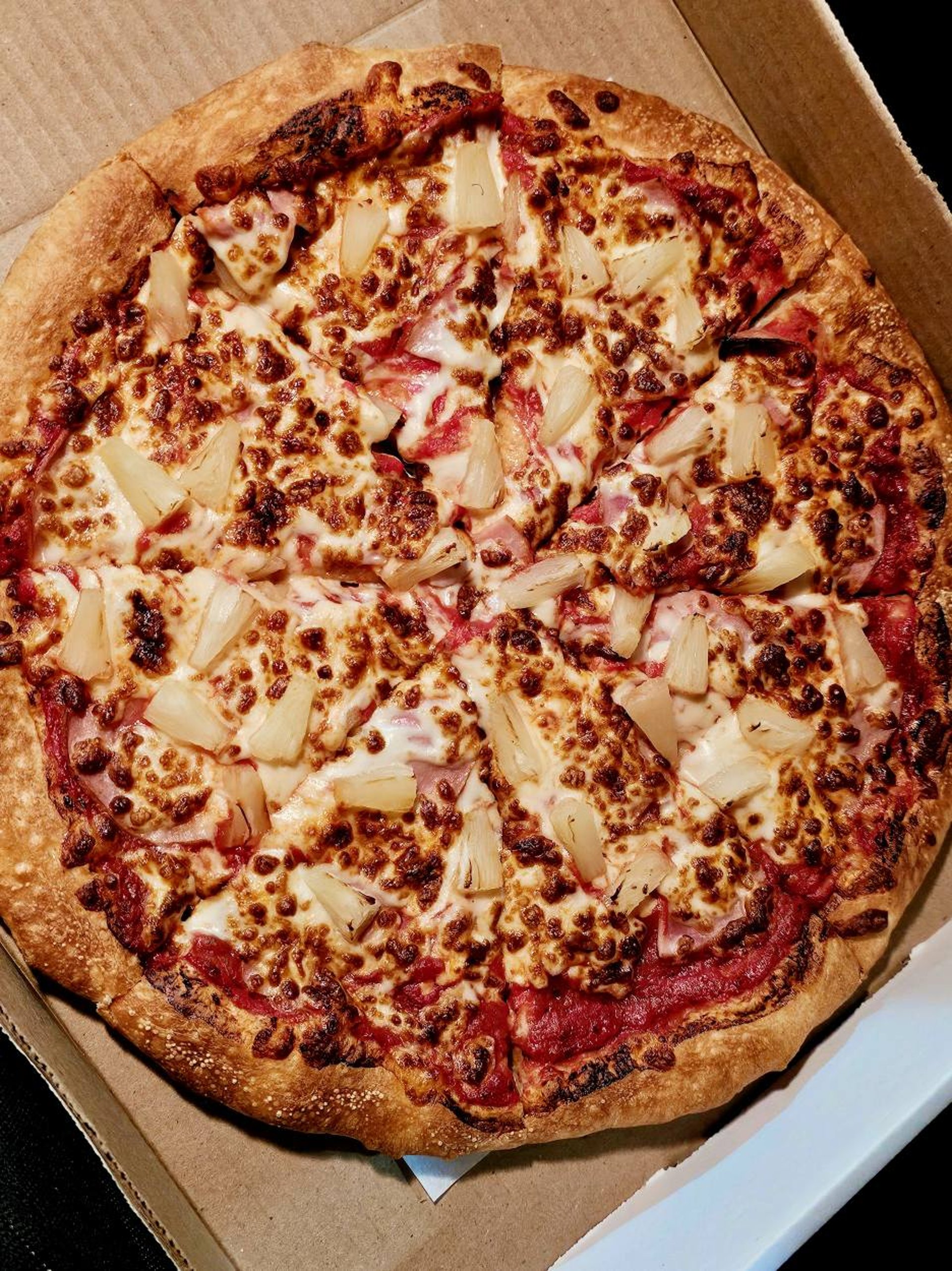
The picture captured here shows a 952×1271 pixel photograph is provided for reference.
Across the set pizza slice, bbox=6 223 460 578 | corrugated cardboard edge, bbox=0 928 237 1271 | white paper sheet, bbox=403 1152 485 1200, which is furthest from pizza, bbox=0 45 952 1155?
white paper sheet, bbox=403 1152 485 1200

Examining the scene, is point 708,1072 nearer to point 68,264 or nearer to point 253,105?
point 68,264

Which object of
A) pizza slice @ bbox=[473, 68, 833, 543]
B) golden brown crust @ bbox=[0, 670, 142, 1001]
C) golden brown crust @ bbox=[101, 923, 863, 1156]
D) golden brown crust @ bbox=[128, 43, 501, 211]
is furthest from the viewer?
pizza slice @ bbox=[473, 68, 833, 543]

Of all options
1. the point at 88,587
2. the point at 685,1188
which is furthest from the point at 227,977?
the point at 685,1188

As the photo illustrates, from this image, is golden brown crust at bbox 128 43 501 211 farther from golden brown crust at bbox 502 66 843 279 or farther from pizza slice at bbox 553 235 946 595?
pizza slice at bbox 553 235 946 595

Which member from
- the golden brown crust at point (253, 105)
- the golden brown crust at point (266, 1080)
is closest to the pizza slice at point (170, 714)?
the golden brown crust at point (266, 1080)

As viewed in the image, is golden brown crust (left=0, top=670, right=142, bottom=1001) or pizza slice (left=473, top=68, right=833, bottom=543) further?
pizza slice (left=473, top=68, right=833, bottom=543)
